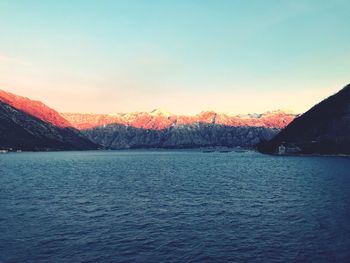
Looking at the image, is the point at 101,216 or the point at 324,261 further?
the point at 101,216

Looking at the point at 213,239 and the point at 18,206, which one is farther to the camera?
the point at 18,206

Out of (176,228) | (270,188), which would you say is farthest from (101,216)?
(270,188)

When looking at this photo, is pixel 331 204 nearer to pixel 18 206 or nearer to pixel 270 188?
pixel 270 188

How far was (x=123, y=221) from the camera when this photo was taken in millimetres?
62188

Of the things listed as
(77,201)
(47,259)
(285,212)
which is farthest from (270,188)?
(47,259)

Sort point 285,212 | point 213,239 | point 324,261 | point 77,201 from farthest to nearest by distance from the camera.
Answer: point 77,201 < point 285,212 < point 213,239 < point 324,261

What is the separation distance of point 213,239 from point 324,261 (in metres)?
15.2

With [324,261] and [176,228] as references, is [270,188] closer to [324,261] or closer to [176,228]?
[176,228]

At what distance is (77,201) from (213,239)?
138 feet

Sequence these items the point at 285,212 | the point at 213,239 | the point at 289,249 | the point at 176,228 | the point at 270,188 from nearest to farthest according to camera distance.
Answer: the point at 289,249
the point at 213,239
the point at 176,228
the point at 285,212
the point at 270,188

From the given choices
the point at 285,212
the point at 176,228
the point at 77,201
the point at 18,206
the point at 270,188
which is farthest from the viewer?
the point at 270,188

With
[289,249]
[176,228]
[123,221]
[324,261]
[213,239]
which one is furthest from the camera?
[123,221]

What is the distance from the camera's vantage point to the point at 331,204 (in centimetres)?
7969

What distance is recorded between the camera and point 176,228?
188 feet
